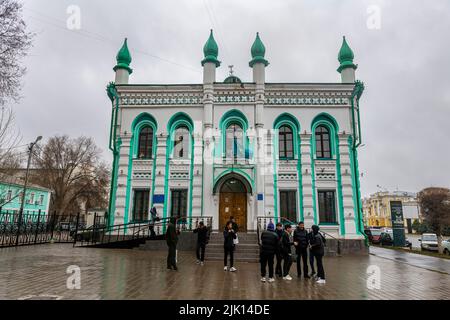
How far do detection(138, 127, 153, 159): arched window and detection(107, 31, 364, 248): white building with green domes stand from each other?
7 centimetres

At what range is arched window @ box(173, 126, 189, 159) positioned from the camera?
1852 centimetres

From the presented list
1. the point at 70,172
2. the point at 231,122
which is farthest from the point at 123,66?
the point at 70,172

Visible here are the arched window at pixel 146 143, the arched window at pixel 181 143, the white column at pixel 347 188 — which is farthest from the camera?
the arched window at pixel 146 143

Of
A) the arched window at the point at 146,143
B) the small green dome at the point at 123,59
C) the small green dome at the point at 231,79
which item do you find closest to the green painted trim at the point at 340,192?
the small green dome at the point at 231,79

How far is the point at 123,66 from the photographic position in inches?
778

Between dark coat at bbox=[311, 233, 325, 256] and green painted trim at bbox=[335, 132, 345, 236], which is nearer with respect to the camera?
dark coat at bbox=[311, 233, 325, 256]

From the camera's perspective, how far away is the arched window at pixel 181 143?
60.7ft

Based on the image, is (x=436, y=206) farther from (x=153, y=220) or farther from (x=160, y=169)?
(x=153, y=220)

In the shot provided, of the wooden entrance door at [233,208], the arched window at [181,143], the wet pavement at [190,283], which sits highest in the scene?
the arched window at [181,143]

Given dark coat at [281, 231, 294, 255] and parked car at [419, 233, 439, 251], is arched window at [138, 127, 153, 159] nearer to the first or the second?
dark coat at [281, 231, 294, 255]

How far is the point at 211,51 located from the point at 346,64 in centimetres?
884

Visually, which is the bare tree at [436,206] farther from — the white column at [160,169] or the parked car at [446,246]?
the white column at [160,169]

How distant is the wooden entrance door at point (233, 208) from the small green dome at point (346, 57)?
35.0ft

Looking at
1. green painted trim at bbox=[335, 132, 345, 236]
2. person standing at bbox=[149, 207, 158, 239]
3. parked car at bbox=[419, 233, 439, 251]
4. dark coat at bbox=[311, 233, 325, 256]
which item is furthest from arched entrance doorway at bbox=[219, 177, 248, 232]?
parked car at bbox=[419, 233, 439, 251]
